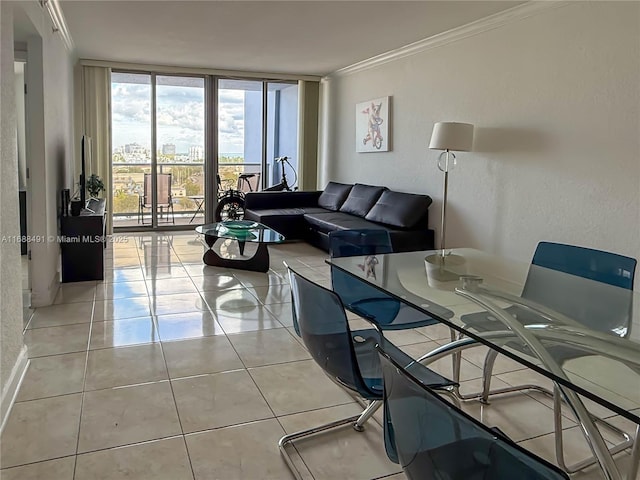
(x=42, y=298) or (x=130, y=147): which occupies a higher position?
(x=130, y=147)

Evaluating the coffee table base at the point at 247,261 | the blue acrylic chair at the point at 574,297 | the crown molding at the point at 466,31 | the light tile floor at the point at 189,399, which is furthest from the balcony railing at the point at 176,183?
the blue acrylic chair at the point at 574,297

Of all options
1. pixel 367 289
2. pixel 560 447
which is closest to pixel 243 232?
pixel 367 289

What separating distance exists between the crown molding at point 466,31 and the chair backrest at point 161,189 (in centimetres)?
333

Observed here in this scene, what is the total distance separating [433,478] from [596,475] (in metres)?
1.29

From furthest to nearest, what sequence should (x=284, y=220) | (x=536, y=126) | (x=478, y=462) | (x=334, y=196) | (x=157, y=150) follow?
(x=157, y=150)
(x=334, y=196)
(x=284, y=220)
(x=536, y=126)
(x=478, y=462)

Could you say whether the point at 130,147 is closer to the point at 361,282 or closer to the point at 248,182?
the point at 248,182

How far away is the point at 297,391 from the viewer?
2678mm

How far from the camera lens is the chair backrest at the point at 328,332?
5.79ft

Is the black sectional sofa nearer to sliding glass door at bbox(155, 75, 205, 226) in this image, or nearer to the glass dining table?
sliding glass door at bbox(155, 75, 205, 226)

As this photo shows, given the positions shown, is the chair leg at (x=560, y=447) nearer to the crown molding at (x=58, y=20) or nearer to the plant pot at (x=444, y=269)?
the plant pot at (x=444, y=269)

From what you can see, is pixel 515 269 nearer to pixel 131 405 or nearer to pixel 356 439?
pixel 356 439

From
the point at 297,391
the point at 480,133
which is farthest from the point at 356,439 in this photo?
the point at 480,133

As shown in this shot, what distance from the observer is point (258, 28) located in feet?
Answer: 16.9

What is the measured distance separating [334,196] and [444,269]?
15.1ft
